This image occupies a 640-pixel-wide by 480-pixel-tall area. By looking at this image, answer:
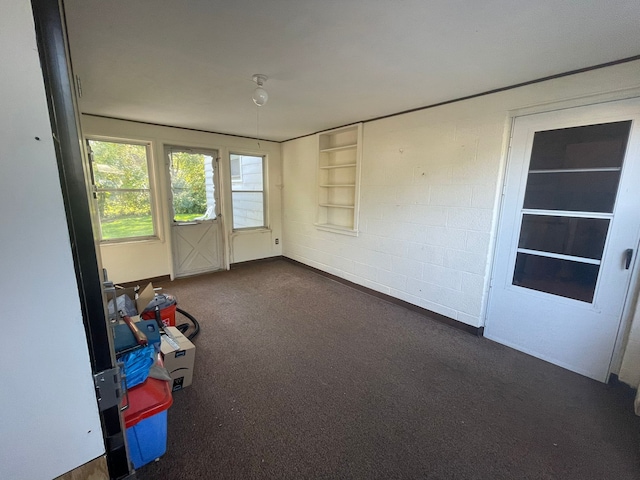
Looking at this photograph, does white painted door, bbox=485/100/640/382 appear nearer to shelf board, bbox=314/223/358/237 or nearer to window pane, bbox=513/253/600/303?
window pane, bbox=513/253/600/303

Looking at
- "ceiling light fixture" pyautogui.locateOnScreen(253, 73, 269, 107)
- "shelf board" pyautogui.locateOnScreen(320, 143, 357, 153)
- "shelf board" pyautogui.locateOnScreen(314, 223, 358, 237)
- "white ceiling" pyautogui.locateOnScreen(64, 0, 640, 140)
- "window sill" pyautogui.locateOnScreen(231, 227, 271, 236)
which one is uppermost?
"white ceiling" pyautogui.locateOnScreen(64, 0, 640, 140)

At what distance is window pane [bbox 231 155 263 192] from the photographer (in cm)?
491

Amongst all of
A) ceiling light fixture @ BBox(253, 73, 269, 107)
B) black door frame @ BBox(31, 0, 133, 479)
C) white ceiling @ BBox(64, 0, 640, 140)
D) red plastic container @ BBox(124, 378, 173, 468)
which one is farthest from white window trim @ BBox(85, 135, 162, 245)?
black door frame @ BBox(31, 0, 133, 479)

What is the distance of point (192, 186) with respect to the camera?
4.38 metres

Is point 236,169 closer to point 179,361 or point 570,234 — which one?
point 179,361

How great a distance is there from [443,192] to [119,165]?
4.21m

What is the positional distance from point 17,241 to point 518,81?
3.13m

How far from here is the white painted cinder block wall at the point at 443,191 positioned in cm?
228

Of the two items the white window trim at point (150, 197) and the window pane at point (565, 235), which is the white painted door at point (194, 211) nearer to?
the white window trim at point (150, 197)

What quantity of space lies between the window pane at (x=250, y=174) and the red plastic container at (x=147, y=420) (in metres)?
3.83

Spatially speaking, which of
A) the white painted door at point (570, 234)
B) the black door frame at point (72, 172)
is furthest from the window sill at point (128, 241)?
the white painted door at point (570, 234)

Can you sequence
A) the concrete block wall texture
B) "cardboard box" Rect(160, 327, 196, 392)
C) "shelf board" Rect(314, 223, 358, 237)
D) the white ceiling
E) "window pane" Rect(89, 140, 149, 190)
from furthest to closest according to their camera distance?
1. "shelf board" Rect(314, 223, 358, 237)
2. "window pane" Rect(89, 140, 149, 190)
3. the concrete block wall texture
4. "cardboard box" Rect(160, 327, 196, 392)
5. the white ceiling

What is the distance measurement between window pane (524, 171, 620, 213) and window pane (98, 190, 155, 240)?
4703 millimetres

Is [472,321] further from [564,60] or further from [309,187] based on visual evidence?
[309,187]
